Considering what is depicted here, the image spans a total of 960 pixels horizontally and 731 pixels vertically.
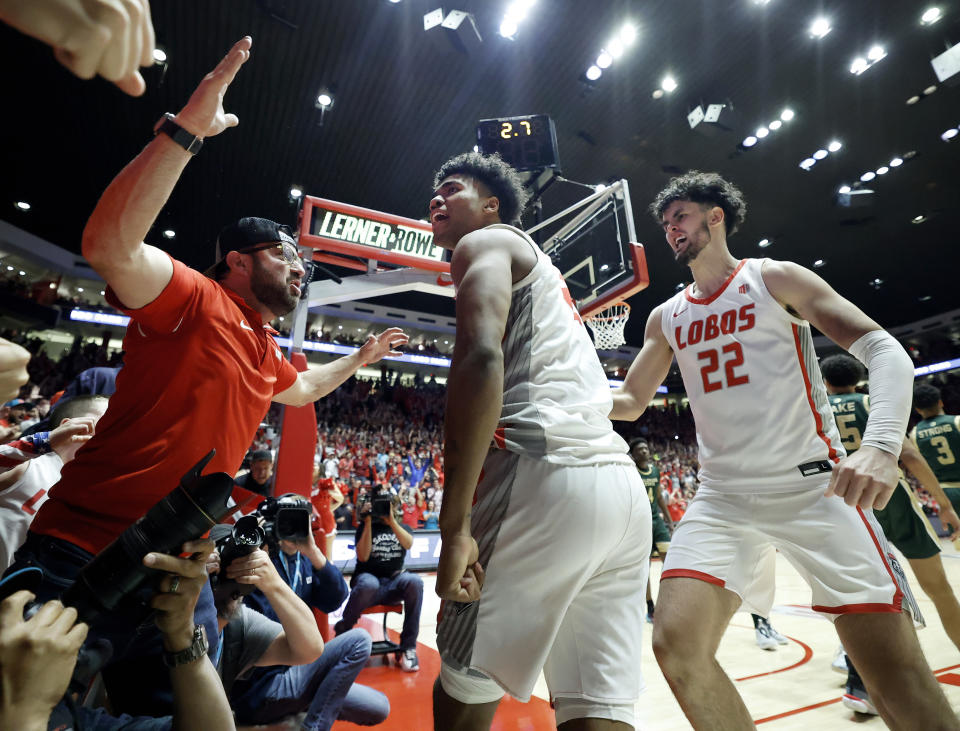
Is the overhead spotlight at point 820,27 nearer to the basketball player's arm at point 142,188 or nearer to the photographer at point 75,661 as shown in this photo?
the basketball player's arm at point 142,188

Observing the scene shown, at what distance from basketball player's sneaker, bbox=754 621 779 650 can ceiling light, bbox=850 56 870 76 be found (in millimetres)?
8601

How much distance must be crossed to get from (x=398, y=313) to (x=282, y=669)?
21042 mm

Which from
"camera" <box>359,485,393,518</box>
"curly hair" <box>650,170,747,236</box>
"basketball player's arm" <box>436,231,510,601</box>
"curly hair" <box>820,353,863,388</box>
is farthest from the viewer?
"camera" <box>359,485,393,518</box>

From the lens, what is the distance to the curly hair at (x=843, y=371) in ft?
12.4

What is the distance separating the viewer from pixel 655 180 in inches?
449

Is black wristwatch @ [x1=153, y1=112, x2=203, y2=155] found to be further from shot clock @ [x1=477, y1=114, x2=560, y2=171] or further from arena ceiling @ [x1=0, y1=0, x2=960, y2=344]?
arena ceiling @ [x1=0, y1=0, x2=960, y2=344]

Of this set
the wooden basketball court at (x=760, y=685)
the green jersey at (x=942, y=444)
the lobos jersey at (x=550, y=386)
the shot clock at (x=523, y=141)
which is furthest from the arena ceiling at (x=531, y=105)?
the wooden basketball court at (x=760, y=685)

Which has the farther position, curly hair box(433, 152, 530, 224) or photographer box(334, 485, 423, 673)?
photographer box(334, 485, 423, 673)

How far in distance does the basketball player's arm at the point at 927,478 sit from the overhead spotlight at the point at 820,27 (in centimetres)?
706

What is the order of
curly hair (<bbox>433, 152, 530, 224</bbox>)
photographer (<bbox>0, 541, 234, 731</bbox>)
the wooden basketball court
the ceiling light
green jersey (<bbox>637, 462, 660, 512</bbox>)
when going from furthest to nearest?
the ceiling light → green jersey (<bbox>637, 462, 660, 512</bbox>) → the wooden basketball court → curly hair (<bbox>433, 152, 530, 224</bbox>) → photographer (<bbox>0, 541, 234, 731</bbox>)

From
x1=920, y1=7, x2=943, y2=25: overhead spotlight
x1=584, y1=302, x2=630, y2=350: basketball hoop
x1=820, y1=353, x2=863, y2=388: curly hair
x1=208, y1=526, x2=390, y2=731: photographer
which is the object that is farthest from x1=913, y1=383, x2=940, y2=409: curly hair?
x1=920, y1=7, x2=943, y2=25: overhead spotlight

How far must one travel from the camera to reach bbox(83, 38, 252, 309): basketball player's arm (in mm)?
1246

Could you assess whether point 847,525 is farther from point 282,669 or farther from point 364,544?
point 364,544

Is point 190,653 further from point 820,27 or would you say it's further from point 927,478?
point 820,27
